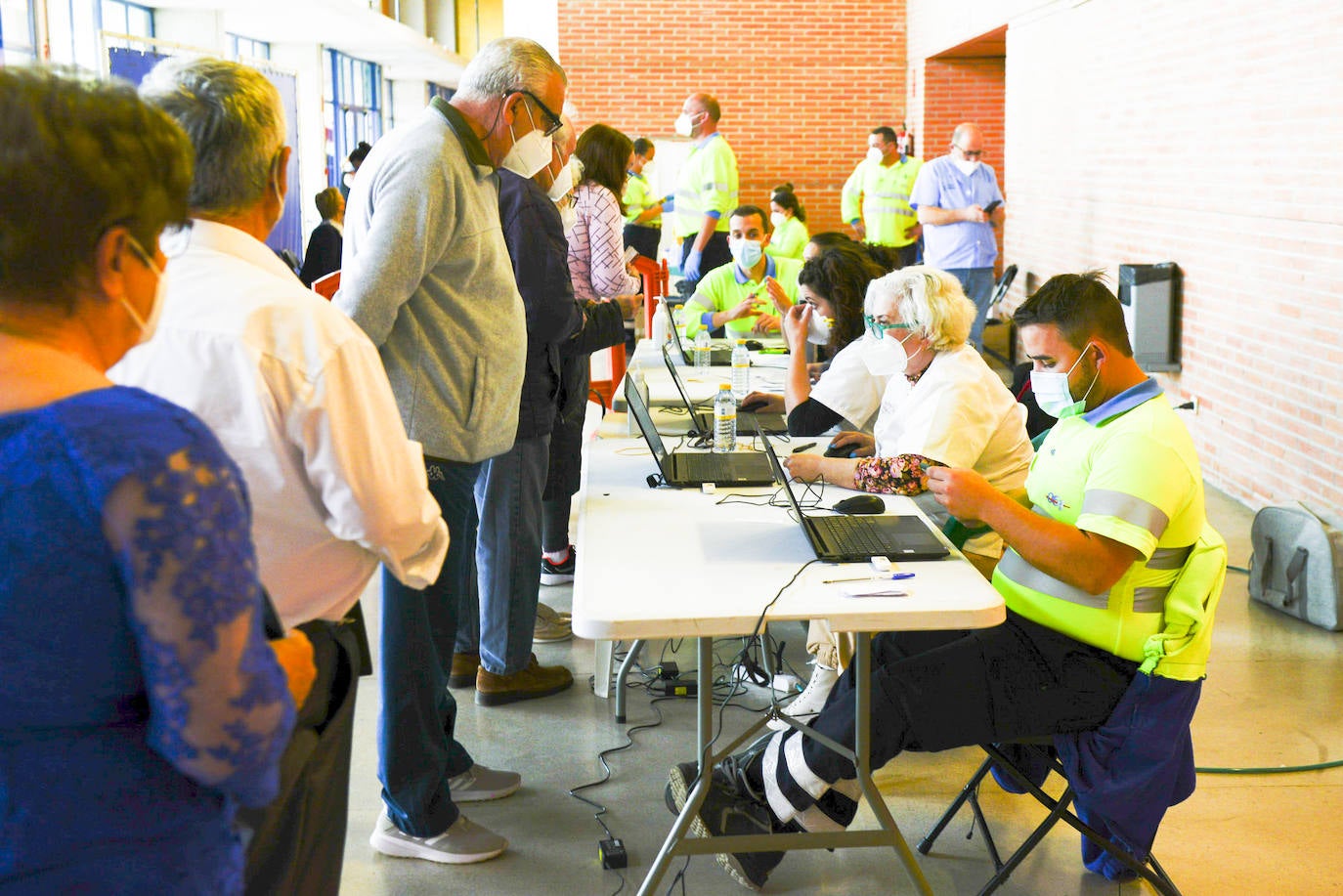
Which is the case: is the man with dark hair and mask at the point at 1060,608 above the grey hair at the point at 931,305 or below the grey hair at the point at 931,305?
below

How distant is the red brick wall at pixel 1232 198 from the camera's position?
464 centimetres

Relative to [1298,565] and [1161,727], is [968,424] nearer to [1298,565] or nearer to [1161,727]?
[1161,727]

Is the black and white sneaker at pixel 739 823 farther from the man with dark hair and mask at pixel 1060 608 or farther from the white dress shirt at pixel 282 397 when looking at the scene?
the white dress shirt at pixel 282 397

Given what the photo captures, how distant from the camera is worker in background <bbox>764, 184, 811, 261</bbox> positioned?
341 inches

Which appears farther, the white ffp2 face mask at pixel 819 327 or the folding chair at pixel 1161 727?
the white ffp2 face mask at pixel 819 327

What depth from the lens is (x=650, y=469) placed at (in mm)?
3047

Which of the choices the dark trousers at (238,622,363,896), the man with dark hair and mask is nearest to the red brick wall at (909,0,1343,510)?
the man with dark hair and mask

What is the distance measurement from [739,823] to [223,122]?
1619mm

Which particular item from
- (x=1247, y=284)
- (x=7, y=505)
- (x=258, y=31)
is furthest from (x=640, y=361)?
(x=258, y=31)

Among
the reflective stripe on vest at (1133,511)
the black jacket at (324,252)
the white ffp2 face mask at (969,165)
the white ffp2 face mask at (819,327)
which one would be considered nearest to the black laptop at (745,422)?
the white ffp2 face mask at (819,327)

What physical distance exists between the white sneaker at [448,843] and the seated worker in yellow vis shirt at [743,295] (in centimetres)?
352

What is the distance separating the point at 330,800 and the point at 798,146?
1261cm

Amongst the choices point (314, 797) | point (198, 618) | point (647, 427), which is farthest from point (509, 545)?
point (198, 618)

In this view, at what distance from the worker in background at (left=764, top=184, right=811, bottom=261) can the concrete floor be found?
538 centimetres
